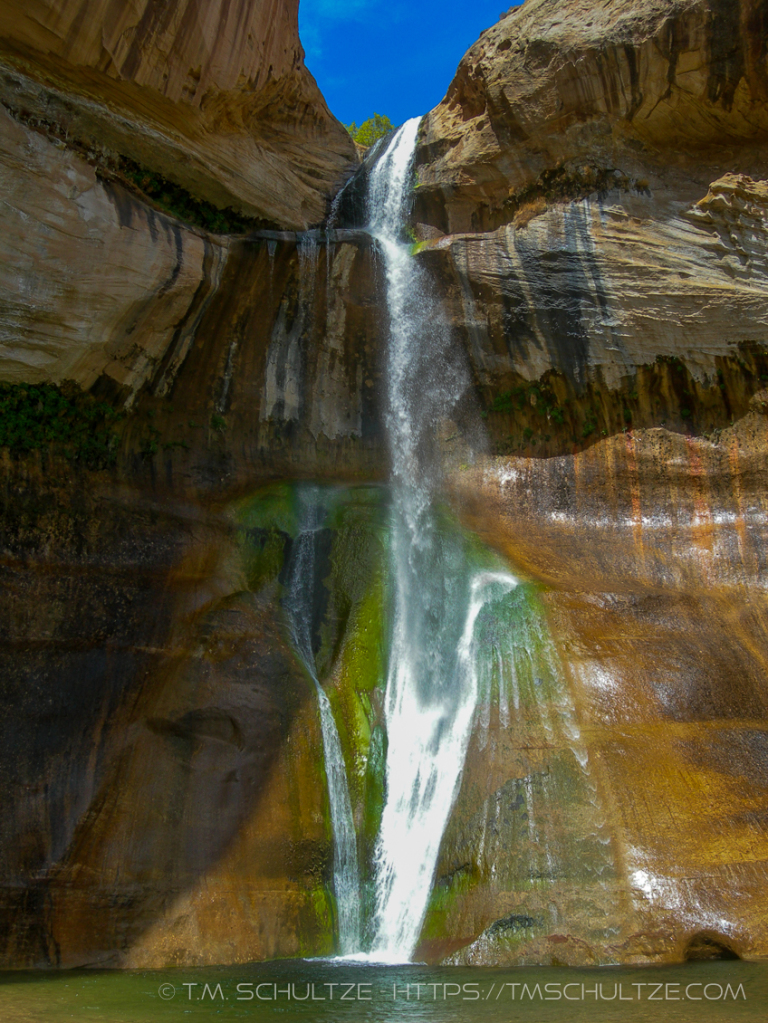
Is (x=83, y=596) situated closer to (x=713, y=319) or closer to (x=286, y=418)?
(x=286, y=418)

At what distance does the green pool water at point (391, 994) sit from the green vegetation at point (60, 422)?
23.0 ft

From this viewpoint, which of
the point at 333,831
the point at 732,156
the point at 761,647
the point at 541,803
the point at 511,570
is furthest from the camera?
the point at 732,156

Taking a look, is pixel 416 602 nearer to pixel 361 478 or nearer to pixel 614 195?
pixel 361 478

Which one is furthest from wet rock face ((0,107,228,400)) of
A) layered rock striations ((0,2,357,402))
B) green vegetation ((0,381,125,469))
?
green vegetation ((0,381,125,469))

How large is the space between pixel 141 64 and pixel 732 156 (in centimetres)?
976

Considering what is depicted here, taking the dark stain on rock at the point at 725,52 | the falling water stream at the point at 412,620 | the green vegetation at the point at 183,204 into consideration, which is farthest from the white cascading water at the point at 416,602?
the dark stain on rock at the point at 725,52

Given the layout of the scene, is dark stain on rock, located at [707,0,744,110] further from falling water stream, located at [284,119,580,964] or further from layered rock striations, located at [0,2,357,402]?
layered rock striations, located at [0,2,357,402]

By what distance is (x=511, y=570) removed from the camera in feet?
40.2

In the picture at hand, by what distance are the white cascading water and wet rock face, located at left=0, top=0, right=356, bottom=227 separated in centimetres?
217

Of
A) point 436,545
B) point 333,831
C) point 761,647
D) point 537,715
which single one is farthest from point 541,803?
point 436,545

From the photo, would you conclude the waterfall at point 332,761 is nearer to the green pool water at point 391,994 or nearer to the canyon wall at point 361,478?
the canyon wall at point 361,478

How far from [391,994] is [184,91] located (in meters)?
12.1

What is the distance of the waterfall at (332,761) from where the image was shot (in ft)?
29.8

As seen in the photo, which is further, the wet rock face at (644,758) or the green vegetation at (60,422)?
the green vegetation at (60,422)
